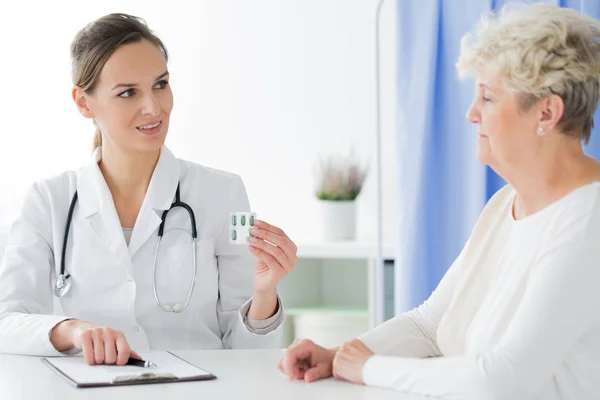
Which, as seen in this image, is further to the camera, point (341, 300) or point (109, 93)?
point (341, 300)

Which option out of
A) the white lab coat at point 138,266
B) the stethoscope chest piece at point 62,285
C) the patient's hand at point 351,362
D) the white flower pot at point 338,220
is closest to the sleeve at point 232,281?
the white lab coat at point 138,266

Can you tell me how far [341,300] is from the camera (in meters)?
3.61

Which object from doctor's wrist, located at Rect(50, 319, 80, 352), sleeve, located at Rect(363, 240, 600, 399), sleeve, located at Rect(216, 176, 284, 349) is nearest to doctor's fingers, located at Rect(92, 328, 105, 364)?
doctor's wrist, located at Rect(50, 319, 80, 352)

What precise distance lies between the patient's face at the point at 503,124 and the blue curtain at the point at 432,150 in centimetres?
111

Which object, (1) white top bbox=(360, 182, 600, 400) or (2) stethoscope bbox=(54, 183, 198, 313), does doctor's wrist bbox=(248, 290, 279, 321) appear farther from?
(1) white top bbox=(360, 182, 600, 400)

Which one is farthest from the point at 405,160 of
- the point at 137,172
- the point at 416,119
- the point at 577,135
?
the point at 577,135

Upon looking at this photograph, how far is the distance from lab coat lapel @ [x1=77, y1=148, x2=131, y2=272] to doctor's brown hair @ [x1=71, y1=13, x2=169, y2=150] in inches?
8.6

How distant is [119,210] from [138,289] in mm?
217

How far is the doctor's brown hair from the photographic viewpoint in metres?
2.03

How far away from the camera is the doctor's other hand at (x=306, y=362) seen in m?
1.52

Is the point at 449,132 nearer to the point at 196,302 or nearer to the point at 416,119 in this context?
the point at 416,119

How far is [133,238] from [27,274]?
259mm

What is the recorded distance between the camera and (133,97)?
6.67 ft

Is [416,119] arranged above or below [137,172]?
above
